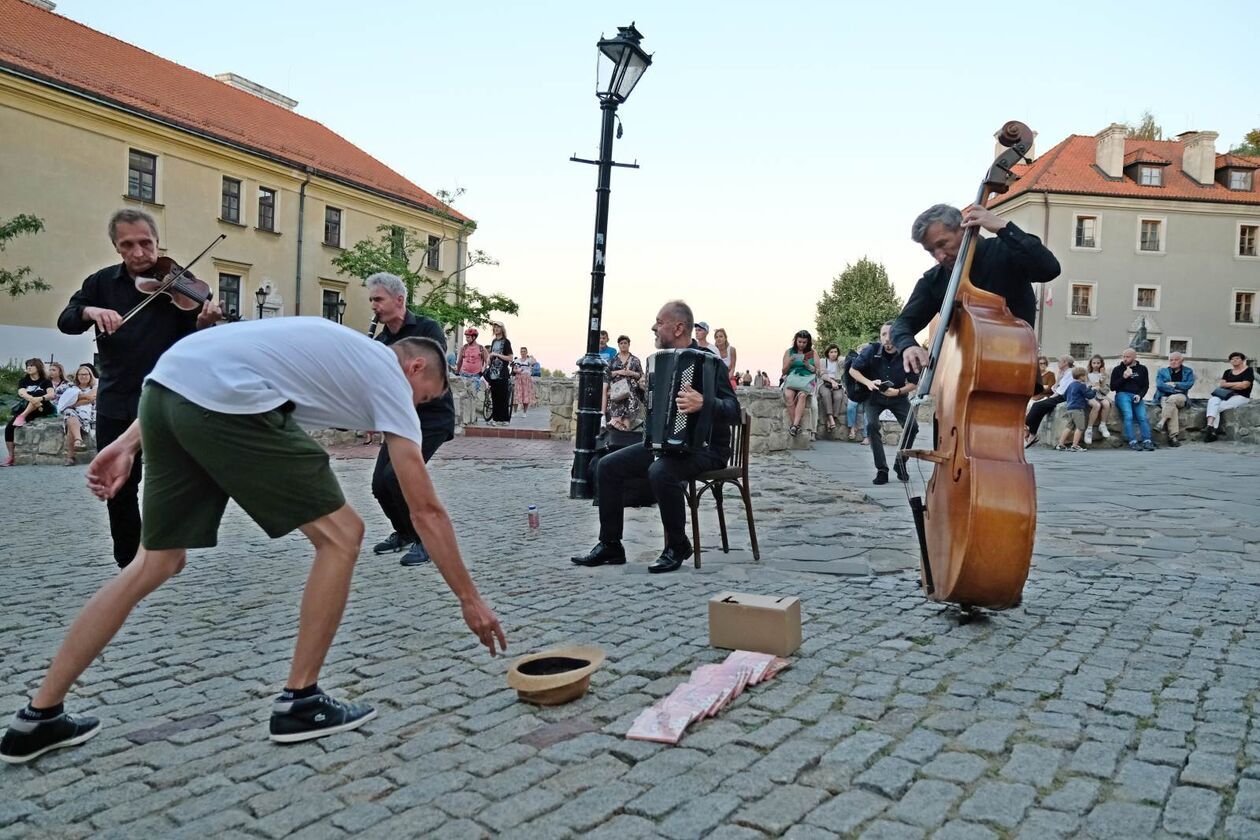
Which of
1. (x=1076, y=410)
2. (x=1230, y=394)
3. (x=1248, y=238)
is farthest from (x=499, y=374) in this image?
(x=1248, y=238)

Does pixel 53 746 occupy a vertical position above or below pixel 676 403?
below

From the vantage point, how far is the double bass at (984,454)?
3947mm

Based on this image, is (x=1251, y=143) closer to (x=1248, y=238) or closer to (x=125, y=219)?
(x=1248, y=238)

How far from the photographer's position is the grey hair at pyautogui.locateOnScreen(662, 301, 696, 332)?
6.18 m

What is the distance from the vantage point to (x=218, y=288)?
35031 millimetres

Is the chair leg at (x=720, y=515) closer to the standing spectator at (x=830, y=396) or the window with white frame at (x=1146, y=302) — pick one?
the standing spectator at (x=830, y=396)

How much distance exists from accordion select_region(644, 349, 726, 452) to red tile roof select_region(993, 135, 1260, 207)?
45.2m

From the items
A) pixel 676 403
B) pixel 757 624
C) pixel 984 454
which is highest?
pixel 676 403

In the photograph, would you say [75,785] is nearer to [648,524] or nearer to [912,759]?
[912,759]

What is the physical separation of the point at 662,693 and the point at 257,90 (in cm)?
4444

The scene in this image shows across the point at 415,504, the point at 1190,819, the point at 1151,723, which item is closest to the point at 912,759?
the point at 1190,819

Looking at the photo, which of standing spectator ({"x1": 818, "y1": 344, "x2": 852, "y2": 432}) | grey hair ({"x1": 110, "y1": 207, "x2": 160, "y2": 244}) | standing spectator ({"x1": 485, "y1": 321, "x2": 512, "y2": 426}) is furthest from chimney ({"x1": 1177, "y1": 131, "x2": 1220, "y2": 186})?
grey hair ({"x1": 110, "y1": 207, "x2": 160, "y2": 244})

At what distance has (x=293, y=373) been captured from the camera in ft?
9.62

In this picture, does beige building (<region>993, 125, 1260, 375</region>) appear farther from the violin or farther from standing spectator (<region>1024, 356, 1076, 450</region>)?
the violin
